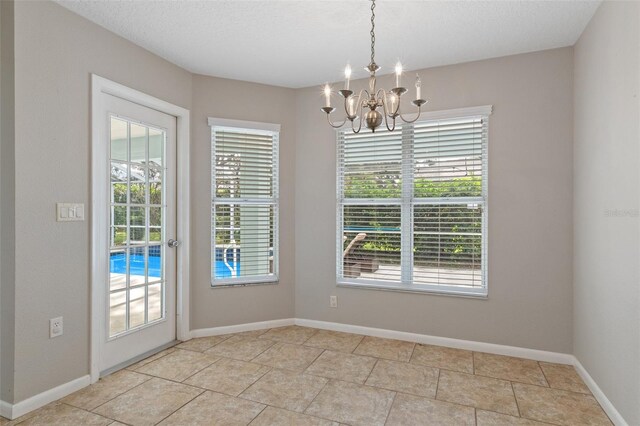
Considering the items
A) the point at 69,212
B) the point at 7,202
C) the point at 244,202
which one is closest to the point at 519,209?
the point at 244,202

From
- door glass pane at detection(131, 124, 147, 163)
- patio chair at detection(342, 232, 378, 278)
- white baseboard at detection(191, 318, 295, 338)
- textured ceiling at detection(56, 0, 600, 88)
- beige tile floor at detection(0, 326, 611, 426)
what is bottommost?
beige tile floor at detection(0, 326, 611, 426)

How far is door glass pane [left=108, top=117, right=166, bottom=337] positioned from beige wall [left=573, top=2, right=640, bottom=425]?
3.45 metres

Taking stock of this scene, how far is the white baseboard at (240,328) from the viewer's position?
3641 mm

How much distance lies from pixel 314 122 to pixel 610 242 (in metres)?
2.78

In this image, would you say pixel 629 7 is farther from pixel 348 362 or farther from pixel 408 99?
pixel 348 362

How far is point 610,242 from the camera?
228cm

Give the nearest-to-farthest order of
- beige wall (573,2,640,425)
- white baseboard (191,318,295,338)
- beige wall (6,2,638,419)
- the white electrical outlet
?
beige wall (573,2,640,425), beige wall (6,2,638,419), the white electrical outlet, white baseboard (191,318,295,338)

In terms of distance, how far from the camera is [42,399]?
2.34 m

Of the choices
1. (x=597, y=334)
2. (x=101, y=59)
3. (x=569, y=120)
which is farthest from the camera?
(x=569, y=120)

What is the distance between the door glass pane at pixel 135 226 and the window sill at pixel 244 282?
0.54 m

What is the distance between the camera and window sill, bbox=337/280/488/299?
10.9 ft

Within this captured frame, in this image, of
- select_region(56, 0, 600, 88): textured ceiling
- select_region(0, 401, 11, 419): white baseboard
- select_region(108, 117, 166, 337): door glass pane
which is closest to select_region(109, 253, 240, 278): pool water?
select_region(108, 117, 166, 337): door glass pane

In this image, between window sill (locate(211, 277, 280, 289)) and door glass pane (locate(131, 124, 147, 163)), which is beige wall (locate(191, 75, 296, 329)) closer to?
window sill (locate(211, 277, 280, 289))

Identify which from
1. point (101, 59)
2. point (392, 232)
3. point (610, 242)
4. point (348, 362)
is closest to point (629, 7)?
point (610, 242)
